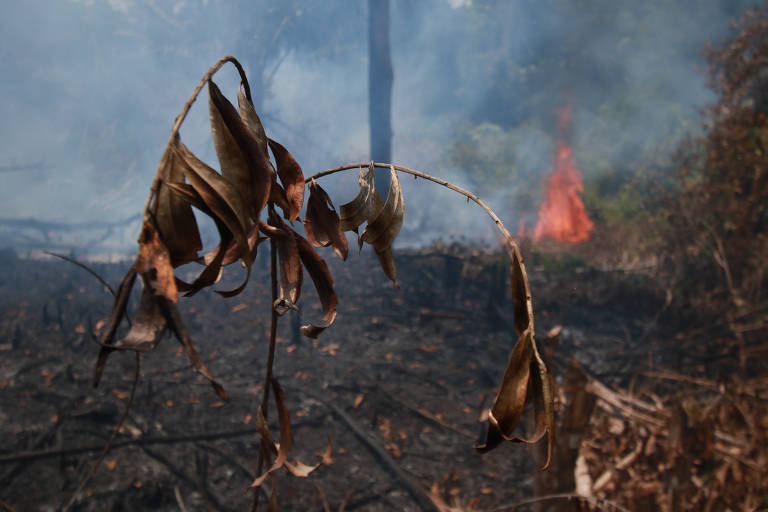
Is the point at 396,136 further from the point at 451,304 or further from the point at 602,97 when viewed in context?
the point at 451,304

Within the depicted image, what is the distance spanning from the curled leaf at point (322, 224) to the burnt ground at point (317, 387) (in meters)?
2.55

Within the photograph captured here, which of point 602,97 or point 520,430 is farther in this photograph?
point 602,97

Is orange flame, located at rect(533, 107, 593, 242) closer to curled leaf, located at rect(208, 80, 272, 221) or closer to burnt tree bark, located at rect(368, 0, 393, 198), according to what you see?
burnt tree bark, located at rect(368, 0, 393, 198)

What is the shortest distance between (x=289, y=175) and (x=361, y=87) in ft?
91.1

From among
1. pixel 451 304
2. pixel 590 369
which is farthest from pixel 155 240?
pixel 451 304

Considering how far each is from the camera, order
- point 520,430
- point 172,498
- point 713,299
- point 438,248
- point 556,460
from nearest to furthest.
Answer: point 556,460, point 172,498, point 520,430, point 713,299, point 438,248

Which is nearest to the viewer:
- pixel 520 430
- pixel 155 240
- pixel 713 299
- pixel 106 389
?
pixel 155 240

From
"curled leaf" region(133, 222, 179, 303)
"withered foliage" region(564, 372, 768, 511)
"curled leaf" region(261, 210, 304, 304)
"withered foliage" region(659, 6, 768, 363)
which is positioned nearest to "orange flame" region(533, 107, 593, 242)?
"withered foliage" region(659, 6, 768, 363)

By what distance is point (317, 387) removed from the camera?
16.5ft

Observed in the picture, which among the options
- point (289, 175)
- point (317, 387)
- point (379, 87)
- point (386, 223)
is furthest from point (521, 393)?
point (379, 87)

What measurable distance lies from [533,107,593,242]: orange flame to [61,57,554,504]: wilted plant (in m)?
12.1

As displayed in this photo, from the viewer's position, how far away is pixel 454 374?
5379mm

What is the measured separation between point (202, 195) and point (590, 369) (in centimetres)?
570

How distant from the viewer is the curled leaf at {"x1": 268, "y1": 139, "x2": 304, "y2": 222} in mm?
795
